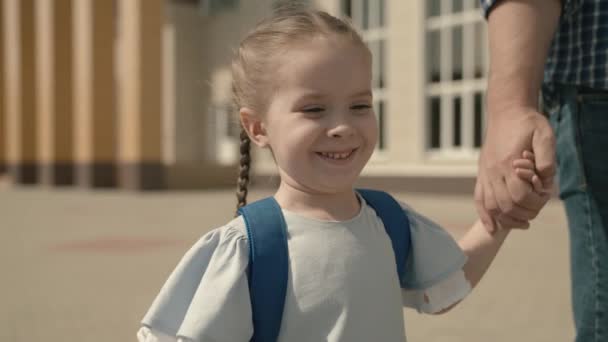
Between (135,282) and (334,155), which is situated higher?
(334,155)

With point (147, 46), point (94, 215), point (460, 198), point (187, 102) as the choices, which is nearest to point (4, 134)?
point (187, 102)

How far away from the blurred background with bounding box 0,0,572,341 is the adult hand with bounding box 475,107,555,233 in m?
0.68

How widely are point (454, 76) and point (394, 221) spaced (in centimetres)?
1283

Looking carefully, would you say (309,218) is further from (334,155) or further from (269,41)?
(269,41)

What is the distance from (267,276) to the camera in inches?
62.1

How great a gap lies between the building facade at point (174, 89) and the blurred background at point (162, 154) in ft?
0.14

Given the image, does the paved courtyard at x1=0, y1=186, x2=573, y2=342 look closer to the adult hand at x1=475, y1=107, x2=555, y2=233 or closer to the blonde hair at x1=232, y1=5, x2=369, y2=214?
the adult hand at x1=475, y1=107, x2=555, y2=233

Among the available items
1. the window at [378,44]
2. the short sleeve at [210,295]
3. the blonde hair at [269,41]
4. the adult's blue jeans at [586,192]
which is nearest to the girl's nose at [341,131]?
the blonde hair at [269,41]

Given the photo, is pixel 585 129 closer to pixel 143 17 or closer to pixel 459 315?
pixel 459 315

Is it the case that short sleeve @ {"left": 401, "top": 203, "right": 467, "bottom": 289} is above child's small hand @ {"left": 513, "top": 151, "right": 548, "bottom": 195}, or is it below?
below

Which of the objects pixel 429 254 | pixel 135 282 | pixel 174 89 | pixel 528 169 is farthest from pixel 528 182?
pixel 174 89

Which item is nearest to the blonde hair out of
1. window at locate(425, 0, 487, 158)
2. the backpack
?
the backpack

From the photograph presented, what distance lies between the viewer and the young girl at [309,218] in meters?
1.58

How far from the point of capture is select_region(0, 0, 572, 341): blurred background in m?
3.99
